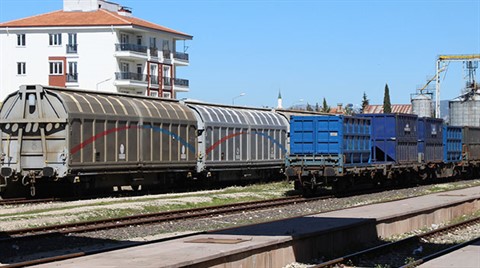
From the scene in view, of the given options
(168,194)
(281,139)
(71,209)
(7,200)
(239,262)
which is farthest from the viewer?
(281,139)

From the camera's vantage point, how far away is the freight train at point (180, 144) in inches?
1017

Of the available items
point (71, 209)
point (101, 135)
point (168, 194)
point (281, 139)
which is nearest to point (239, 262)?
point (71, 209)

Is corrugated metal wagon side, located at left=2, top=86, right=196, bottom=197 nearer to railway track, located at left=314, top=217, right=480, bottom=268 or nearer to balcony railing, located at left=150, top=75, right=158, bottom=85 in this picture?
railway track, located at left=314, top=217, right=480, bottom=268

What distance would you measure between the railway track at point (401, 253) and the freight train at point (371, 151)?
1014 cm

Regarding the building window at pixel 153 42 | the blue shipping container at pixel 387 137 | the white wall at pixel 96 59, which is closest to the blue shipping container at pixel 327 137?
the blue shipping container at pixel 387 137

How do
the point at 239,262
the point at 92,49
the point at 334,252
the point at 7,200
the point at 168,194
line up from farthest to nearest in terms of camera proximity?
the point at 92,49, the point at 168,194, the point at 7,200, the point at 334,252, the point at 239,262

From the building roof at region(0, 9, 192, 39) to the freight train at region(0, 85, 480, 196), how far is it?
3655 cm

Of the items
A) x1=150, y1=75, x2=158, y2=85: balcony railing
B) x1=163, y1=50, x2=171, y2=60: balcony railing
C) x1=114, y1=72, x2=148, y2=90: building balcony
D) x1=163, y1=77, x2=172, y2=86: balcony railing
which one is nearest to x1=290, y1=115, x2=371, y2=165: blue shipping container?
x1=114, y1=72, x2=148, y2=90: building balcony

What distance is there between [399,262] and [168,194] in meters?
15.6

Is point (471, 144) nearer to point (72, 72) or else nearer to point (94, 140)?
point (94, 140)

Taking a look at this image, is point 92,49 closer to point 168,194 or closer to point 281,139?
point 281,139

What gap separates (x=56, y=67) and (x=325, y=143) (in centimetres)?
4966

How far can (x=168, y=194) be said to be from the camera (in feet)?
97.4

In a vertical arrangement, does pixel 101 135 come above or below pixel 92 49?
below
